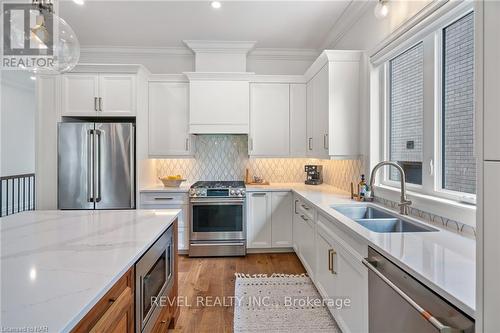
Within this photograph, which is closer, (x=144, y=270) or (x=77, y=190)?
(x=144, y=270)

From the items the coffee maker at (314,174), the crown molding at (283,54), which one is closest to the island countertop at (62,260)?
the coffee maker at (314,174)

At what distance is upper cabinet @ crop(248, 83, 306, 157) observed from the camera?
400cm

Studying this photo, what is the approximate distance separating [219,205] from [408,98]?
241 cm

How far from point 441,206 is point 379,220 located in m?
0.41

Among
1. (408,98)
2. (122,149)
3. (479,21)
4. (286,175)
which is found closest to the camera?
(479,21)

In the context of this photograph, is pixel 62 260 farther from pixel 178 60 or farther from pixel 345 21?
pixel 178 60

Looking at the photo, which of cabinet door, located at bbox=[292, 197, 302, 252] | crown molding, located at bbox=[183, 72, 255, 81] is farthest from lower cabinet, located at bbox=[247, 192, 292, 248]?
crown molding, located at bbox=[183, 72, 255, 81]

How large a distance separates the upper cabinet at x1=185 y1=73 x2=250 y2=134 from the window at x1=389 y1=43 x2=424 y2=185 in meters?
1.89

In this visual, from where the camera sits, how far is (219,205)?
3.69 m

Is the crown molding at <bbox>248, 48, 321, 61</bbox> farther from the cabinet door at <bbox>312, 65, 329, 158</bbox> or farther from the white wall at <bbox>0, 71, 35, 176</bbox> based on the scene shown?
the white wall at <bbox>0, 71, 35, 176</bbox>

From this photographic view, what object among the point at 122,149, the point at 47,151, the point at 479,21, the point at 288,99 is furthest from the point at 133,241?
the point at 288,99

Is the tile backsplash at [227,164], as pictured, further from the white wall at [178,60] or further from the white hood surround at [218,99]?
the white wall at [178,60]

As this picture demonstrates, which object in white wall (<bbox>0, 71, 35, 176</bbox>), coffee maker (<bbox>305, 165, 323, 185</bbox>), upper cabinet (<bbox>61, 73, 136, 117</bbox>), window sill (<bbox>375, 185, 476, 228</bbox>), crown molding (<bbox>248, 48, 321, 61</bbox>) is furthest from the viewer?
white wall (<bbox>0, 71, 35, 176</bbox>)

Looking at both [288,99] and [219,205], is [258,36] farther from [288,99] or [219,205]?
[219,205]
